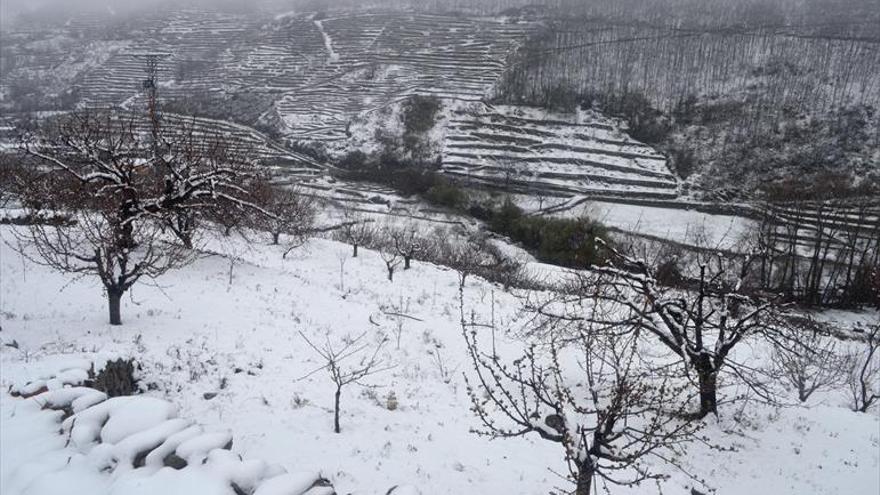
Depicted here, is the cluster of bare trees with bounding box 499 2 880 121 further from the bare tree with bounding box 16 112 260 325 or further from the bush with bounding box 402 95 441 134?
the bare tree with bounding box 16 112 260 325

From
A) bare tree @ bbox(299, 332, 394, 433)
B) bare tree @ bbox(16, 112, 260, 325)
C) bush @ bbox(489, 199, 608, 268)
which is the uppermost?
bare tree @ bbox(16, 112, 260, 325)

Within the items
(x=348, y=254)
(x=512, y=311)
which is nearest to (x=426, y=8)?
(x=348, y=254)

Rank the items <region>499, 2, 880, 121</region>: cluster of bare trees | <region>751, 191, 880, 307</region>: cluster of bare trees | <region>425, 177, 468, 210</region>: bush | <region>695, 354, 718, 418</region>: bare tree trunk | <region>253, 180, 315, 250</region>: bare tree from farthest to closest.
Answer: <region>499, 2, 880, 121</region>: cluster of bare trees
<region>425, 177, 468, 210</region>: bush
<region>751, 191, 880, 307</region>: cluster of bare trees
<region>253, 180, 315, 250</region>: bare tree
<region>695, 354, 718, 418</region>: bare tree trunk

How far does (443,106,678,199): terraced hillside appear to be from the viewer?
48.3 m

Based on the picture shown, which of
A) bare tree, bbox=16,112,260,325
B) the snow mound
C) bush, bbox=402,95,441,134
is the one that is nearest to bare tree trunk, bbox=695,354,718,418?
the snow mound

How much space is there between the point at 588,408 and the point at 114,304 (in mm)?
8695

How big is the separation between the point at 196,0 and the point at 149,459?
436ft

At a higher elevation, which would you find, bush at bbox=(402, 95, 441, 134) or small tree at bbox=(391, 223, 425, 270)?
bush at bbox=(402, 95, 441, 134)

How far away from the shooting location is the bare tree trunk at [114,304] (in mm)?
8820

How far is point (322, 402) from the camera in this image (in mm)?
7871

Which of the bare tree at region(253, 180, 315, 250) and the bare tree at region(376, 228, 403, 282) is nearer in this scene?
the bare tree at region(253, 180, 315, 250)

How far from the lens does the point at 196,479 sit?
14.2ft

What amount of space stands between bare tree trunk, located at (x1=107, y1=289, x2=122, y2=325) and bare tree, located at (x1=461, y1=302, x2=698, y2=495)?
6.26m

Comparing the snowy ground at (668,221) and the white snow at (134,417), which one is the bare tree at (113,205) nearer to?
the white snow at (134,417)
